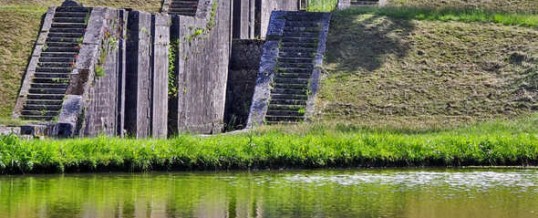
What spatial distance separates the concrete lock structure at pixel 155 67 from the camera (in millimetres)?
33344

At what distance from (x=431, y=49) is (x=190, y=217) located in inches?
834

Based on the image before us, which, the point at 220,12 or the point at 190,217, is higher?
the point at 220,12

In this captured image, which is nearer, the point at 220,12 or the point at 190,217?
the point at 190,217

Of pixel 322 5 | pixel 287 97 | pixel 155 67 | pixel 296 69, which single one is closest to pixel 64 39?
pixel 155 67

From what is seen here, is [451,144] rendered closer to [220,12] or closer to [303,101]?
[303,101]

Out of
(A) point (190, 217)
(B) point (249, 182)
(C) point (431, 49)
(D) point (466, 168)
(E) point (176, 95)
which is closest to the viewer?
(A) point (190, 217)

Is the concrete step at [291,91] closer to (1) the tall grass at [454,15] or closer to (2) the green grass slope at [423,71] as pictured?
(2) the green grass slope at [423,71]

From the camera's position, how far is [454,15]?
4350 centimetres

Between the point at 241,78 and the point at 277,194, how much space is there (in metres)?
18.6

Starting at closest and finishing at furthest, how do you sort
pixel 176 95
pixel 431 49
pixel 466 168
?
pixel 466 168 → pixel 176 95 → pixel 431 49

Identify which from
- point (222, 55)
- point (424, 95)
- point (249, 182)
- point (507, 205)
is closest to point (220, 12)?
point (222, 55)

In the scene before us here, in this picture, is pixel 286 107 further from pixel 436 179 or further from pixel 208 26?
pixel 436 179

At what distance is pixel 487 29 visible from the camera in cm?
4216

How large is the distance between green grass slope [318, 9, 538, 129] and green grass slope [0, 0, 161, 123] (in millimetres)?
7180
